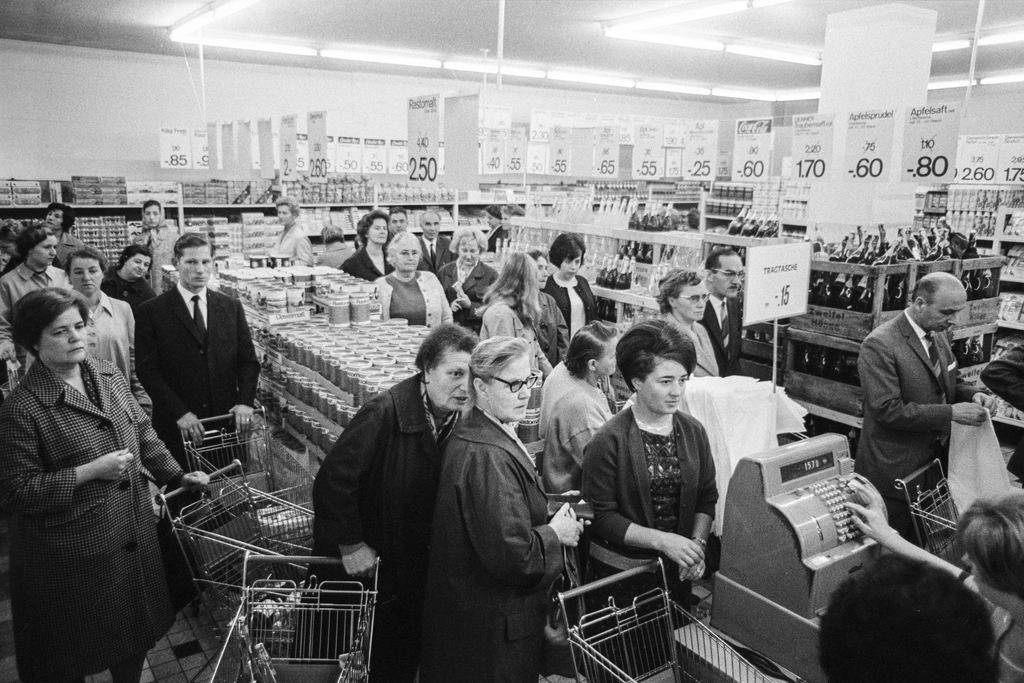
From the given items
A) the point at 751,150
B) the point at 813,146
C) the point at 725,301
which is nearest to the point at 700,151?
the point at 751,150

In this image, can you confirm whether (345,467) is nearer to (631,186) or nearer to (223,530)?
(223,530)

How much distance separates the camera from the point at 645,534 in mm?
2703

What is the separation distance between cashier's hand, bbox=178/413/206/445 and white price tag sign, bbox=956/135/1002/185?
10.6m

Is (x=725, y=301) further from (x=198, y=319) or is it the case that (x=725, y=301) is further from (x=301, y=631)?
(x=301, y=631)

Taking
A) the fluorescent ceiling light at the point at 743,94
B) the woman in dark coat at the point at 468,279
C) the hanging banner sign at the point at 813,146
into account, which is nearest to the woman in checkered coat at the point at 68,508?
the woman in dark coat at the point at 468,279

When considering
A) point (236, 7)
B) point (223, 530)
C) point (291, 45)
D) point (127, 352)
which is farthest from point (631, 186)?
point (223, 530)

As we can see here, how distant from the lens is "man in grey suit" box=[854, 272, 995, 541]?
3.81 metres

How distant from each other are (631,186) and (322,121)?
28.9ft

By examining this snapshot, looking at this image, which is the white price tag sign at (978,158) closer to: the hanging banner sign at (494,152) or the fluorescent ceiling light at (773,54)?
the fluorescent ceiling light at (773,54)

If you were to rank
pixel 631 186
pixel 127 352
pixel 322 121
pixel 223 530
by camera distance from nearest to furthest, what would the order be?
pixel 223 530
pixel 127 352
pixel 322 121
pixel 631 186

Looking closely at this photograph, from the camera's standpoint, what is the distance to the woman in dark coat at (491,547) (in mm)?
2332

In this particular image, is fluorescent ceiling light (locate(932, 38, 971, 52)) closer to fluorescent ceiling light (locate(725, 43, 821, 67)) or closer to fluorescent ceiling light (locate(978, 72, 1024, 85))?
fluorescent ceiling light (locate(725, 43, 821, 67))

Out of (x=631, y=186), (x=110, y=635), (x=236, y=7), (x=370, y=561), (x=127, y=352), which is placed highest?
(x=236, y=7)

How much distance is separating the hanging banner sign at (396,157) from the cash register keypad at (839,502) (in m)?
10.7
